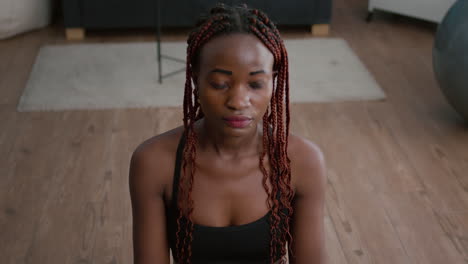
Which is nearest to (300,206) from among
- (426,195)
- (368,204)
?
(368,204)

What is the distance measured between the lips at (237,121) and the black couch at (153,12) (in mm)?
2689

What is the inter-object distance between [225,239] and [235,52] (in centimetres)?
39

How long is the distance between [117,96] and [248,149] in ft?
6.49

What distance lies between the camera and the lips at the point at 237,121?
3.55ft

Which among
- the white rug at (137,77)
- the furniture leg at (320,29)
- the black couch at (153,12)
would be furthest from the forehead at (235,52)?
the furniture leg at (320,29)

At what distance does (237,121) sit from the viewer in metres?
1.09

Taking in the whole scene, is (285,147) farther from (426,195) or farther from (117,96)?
(117,96)

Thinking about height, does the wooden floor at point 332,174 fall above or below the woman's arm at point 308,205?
below

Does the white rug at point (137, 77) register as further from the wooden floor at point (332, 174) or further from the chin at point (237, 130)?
the chin at point (237, 130)

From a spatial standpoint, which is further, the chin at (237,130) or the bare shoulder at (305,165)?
the bare shoulder at (305,165)

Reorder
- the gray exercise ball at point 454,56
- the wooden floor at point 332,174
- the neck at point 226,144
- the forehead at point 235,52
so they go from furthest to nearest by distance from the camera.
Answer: the gray exercise ball at point 454,56
the wooden floor at point 332,174
the neck at point 226,144
the forehead at point 235,52

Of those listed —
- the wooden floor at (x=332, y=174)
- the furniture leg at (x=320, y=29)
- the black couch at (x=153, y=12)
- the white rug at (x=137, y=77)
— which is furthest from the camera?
the furniture leg at (x=320, y=29)

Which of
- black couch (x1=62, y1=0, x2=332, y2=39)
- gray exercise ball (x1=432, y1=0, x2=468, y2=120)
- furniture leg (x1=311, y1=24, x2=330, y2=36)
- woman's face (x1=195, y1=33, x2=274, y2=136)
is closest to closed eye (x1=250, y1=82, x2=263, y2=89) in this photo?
woman's face (x1=195, y1=33, x2=274, y2=136)

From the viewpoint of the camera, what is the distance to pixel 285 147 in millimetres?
1213
